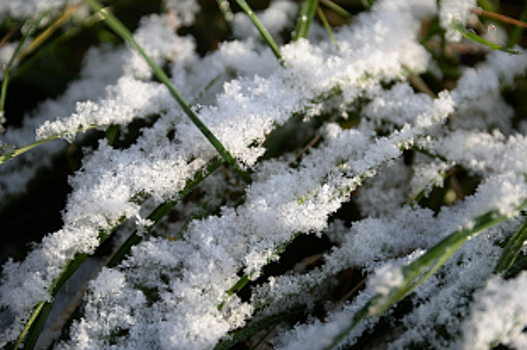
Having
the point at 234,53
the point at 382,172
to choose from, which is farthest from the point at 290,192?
the point at 234,53

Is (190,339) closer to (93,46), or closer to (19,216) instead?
(19,216)

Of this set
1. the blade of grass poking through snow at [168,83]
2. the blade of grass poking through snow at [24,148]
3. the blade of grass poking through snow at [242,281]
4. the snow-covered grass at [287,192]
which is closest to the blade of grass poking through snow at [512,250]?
the snow-covered grass at [287,192]

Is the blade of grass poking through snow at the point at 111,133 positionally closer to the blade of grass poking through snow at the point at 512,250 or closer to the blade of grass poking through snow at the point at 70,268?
the blade of grass poking through snow at the point at 70,268

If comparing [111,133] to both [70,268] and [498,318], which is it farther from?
[498,318]

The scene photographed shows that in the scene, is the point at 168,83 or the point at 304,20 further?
the point at 304,20

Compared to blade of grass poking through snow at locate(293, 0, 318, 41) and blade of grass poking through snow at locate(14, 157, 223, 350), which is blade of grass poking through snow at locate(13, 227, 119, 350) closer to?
blade of grass poking through snow at locate(14, 157, 223, 350)

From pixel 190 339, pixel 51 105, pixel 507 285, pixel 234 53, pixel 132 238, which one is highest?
pixel 51 105

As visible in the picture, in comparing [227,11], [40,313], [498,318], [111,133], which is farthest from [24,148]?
[498,318]
